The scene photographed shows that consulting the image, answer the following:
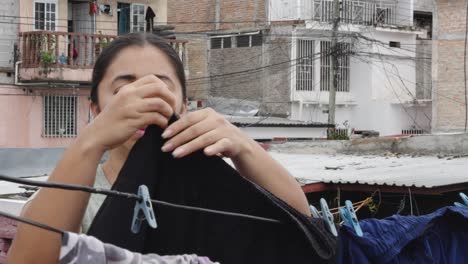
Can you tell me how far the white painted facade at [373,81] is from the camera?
→ 2566 cm

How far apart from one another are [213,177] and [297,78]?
2413cm

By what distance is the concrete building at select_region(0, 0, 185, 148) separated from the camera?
20109mm

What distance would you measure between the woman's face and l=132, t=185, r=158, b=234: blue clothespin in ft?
1.21

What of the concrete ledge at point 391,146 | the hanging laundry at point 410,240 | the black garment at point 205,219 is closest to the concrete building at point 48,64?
the concrete ledge at point 391,146

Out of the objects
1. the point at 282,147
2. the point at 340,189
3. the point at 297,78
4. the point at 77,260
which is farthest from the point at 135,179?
the point at 297,78

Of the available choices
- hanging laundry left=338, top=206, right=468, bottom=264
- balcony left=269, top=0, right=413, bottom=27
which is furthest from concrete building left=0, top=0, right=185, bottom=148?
hanging laundry left=338, top=206, right=468, bottom=264

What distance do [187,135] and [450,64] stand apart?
83.4ft

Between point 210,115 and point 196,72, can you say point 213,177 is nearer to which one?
point 210,115

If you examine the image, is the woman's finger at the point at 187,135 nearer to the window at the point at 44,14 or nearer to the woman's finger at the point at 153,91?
the woman's finger at the point at 153,91

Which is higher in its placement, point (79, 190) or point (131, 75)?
point (131, 75)

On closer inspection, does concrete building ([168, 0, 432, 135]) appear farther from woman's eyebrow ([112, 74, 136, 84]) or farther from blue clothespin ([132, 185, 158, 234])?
blue clothespin ([132, 185, 158, 234])

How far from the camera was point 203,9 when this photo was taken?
27328 mm

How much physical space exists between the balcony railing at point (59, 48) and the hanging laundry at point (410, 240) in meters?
17.3

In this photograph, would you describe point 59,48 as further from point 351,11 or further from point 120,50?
point 120,50
